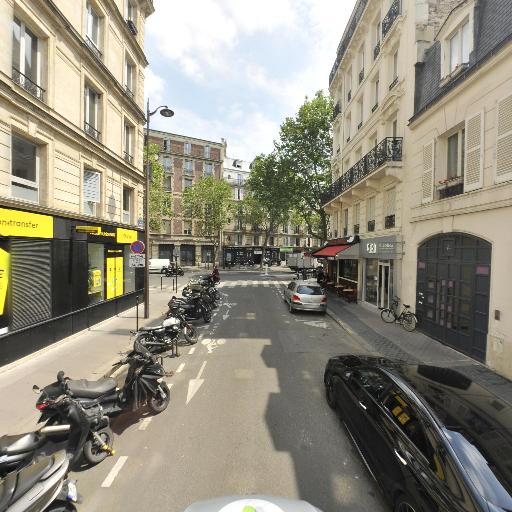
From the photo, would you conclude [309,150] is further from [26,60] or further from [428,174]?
[26,60]

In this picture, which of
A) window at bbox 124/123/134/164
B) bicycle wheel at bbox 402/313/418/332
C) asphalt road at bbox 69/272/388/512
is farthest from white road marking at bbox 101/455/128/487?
window at bbox 124/123/134/164

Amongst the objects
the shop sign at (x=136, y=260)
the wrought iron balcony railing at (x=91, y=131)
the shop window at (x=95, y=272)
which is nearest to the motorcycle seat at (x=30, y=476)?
the shop sign at (x=136, y=260)

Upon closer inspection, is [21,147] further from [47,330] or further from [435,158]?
[435,158]

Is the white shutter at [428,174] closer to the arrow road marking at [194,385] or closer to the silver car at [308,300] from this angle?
the silver car at [308,300]

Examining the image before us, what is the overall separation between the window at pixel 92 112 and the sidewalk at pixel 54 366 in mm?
7127

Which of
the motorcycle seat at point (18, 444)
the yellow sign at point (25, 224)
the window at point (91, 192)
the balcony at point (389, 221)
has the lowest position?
the motorcycle seat at point (18, 444)

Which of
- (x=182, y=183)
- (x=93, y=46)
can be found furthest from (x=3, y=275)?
(x=182, y=183)

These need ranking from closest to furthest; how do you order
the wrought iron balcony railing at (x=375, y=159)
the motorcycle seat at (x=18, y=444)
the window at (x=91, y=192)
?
the motorcycle seat at (x=18, y=444)
the window at (x=91, y=192)
the wrought iron balcony railing at (x=375, y=159)

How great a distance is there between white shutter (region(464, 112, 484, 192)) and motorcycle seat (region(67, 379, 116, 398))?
9579 millimetres

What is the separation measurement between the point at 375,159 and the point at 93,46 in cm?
1193

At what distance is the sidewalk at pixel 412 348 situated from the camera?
23.1ft

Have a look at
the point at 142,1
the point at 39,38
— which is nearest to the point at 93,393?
the point at 39,38

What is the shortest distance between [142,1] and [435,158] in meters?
15.4

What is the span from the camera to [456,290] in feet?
29.8
